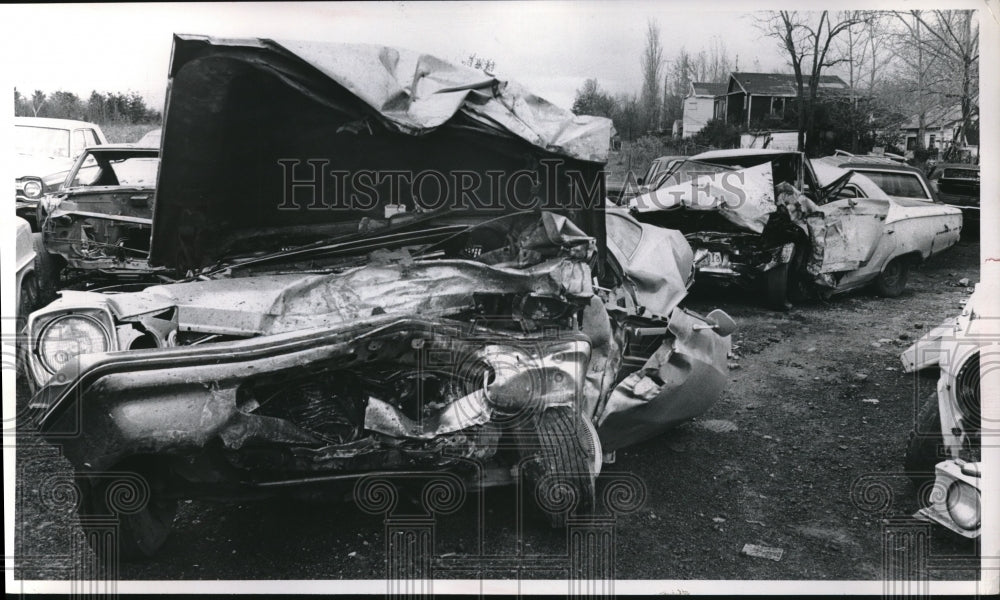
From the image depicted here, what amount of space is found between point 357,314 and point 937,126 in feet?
11.8

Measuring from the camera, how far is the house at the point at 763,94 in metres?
4.49

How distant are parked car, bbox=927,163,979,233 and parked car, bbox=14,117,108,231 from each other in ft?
16.1

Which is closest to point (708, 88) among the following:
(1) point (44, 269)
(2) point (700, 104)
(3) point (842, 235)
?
(2) point (700, 104)

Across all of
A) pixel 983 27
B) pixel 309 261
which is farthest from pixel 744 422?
pixel 309 261

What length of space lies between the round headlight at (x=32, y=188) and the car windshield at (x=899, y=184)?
19.3 feet

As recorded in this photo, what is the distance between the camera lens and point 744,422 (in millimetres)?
4320

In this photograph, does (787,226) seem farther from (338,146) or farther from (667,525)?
(338,146)

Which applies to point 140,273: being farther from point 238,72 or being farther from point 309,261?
point 238,72

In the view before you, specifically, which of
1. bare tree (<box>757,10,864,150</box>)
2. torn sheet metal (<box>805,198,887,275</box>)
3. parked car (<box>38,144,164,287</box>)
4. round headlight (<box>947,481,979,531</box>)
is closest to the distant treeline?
parked car (<box>38,144,164,287</box>)

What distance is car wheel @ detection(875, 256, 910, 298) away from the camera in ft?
20.6

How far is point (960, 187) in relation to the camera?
429 cm

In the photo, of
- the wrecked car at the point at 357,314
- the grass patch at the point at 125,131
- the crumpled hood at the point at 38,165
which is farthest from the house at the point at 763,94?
the crumpled hood at the point at 38,165

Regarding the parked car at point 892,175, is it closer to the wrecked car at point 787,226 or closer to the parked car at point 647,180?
the wrecked car at point 787,226

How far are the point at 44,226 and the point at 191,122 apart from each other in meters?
2.00
